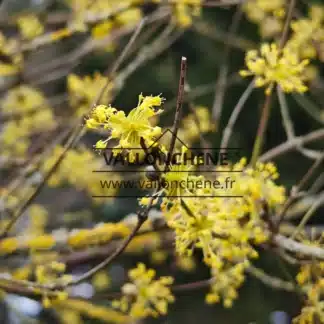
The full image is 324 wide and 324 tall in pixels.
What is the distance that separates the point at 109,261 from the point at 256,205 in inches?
12.0

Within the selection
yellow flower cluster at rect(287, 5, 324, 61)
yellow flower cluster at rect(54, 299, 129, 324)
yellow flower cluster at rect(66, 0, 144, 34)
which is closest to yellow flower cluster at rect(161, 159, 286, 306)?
yellow flower cluster at rect(287, 5, 324, 61)

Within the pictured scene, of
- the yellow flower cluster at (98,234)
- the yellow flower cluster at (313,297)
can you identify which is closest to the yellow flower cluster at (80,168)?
the yellow flower cluster at (98,234)

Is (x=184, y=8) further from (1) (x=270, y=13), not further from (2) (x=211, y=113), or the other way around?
(2) (x=211, y=113)

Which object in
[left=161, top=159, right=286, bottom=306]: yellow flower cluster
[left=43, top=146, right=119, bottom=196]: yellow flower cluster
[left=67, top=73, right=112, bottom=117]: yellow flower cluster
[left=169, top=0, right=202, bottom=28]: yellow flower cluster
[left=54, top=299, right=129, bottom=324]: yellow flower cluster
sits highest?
[left=169, top=0, right=202, bottom=28]: yellow flower cluster

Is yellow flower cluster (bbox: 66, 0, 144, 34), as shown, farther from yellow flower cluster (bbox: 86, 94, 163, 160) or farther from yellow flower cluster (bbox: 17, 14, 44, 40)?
yellow flower cluster (bbox: 86, 94, 163, 160)

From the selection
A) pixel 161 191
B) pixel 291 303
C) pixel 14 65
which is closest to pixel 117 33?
pixel 14 65

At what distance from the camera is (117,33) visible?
198cm

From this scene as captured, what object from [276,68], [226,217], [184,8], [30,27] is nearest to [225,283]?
[226,217]

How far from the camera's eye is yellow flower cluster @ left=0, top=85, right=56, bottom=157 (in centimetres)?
208

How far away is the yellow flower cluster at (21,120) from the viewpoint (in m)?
2.08

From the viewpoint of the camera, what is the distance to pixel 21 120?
214 centimetres

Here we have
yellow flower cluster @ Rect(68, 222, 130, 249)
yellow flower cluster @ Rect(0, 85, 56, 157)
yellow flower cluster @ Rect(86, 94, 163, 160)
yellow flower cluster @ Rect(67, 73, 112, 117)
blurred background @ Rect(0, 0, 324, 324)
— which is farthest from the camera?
blurred background @ Rect(0, 0, 324, 324)

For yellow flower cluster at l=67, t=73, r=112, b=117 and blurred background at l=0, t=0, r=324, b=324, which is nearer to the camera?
yellow flower cluster at l=67, t=73, r=112, b=117

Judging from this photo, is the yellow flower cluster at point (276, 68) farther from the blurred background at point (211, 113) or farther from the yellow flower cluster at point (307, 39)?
the blurred background at point (211, 113)
